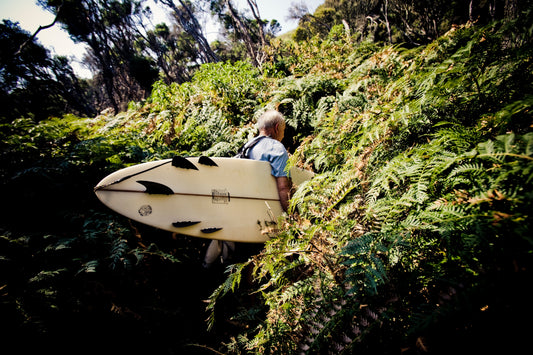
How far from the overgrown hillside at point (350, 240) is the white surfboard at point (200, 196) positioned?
0.93 feet

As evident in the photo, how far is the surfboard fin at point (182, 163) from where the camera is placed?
2.62 m

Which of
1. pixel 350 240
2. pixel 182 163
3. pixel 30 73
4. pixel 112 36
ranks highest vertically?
pixel 112 36

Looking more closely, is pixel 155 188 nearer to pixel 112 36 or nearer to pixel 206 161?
pixel 206 161

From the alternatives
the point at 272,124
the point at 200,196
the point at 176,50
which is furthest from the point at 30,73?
the point at 272,124

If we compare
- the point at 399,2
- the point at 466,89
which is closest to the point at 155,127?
the point at 466,89

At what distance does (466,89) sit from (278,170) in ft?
6.10

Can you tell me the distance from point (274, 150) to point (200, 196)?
1149 millimetres

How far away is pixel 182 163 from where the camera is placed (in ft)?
8.73

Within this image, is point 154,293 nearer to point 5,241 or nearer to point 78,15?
point 5,241

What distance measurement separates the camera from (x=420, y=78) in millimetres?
1717

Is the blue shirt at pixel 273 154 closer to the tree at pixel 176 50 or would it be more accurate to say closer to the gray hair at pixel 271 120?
the gray hair at pixel 271 120

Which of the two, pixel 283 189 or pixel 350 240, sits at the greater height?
pixel 350 240

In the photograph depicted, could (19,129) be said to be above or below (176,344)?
above

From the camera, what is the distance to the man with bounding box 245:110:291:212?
106 inches
